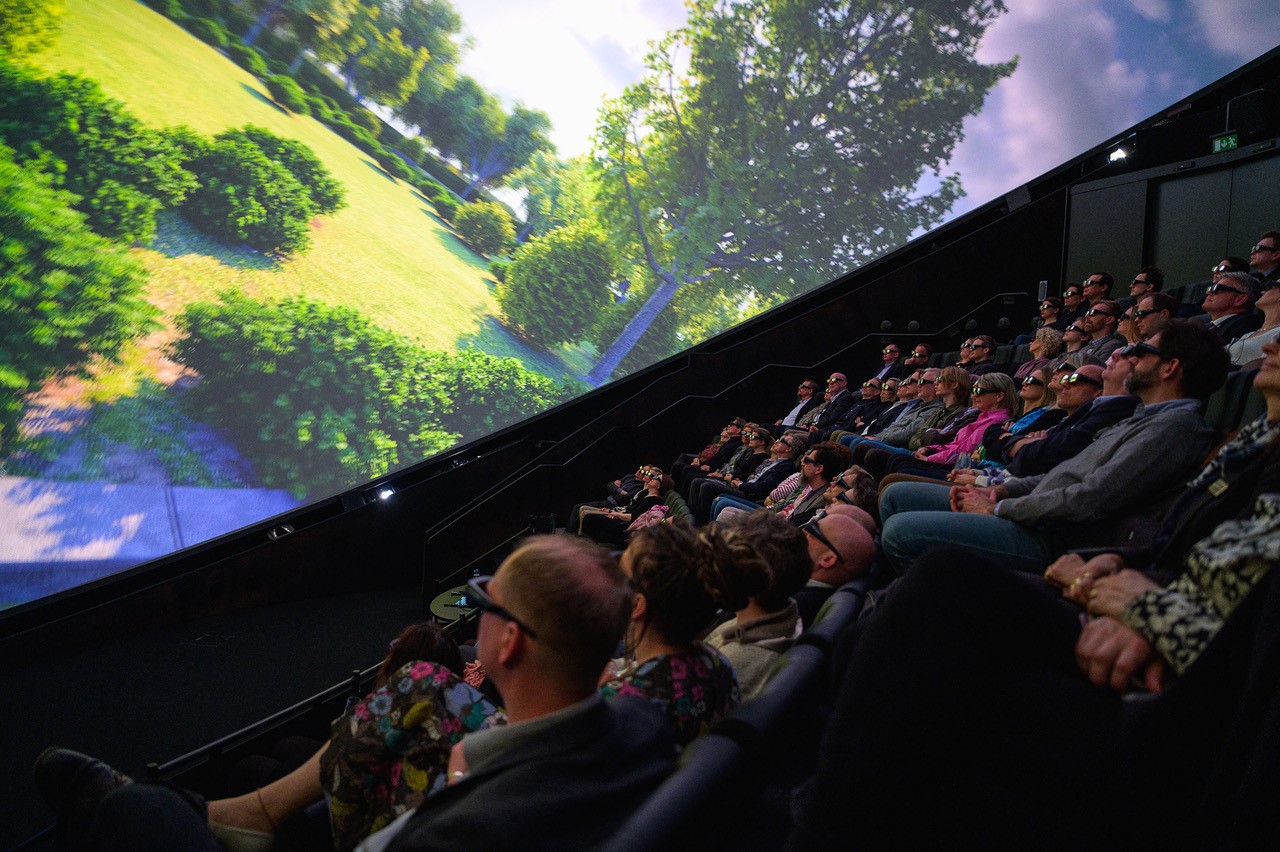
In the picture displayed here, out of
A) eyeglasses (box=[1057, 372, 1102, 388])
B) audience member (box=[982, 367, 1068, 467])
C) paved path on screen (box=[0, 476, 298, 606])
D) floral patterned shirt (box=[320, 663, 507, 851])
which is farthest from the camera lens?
paved path on screen (box=[0, 476, 298, 606])

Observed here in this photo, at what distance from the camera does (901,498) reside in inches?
78.8

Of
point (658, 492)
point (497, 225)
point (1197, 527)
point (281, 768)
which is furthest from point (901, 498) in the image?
point (497, 225)

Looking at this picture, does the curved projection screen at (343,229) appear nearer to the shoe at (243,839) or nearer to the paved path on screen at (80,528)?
the paved path on screen at (80,528)

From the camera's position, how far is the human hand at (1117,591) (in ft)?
3.01

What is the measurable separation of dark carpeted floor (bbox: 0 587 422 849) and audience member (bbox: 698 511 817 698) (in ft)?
6.55

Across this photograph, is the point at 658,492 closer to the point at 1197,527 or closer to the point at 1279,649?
the point at 1197,527

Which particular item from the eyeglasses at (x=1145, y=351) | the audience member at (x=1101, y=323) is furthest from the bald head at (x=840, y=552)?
the audience member at (x=1101, y=323)

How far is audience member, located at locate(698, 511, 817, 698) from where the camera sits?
125 cm

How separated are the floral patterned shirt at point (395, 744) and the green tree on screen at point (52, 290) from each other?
852 centimetres

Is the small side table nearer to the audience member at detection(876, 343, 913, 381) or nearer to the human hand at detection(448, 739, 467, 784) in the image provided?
the human hand at detection(448, 739, 467, 784)

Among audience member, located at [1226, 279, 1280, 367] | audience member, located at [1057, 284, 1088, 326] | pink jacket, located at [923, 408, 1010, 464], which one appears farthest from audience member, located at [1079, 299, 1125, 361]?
audience member, located at [1057, 284, 1088, 326]

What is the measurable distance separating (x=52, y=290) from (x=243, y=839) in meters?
8.94

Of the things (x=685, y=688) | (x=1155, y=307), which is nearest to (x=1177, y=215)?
(x=1155, y=307)

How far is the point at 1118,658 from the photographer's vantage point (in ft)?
2.70
